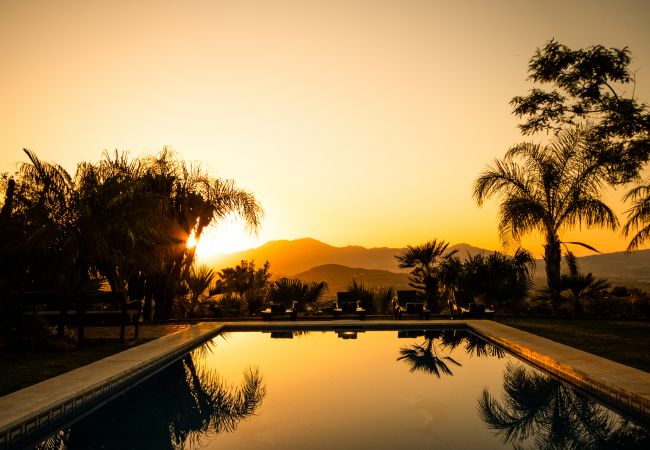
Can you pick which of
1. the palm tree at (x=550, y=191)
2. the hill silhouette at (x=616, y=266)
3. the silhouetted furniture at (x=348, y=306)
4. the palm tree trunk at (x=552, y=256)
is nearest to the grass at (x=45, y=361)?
the silhouetted furniture at (x=348, y=306)

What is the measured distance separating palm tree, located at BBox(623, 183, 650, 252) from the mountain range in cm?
6473

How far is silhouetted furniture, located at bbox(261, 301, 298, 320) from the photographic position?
15281 millimetres

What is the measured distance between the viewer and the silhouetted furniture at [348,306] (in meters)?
15.4

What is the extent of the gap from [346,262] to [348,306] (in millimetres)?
122955

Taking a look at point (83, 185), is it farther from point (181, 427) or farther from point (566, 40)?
point (566, 40)

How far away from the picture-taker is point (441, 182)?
22.5 metres

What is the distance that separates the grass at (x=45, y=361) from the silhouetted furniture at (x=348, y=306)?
6474 mm

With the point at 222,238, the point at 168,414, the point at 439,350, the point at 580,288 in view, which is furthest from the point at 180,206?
the point at 580,288

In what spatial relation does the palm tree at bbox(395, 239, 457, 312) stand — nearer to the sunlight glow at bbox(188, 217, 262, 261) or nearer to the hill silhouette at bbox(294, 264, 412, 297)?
the sunlight glow at bbox(188, 217, 262, 261)

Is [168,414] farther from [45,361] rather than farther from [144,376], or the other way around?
[45,361]

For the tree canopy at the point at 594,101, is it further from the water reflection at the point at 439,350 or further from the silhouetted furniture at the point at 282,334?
the silhouetted furniture at the point at 282,334

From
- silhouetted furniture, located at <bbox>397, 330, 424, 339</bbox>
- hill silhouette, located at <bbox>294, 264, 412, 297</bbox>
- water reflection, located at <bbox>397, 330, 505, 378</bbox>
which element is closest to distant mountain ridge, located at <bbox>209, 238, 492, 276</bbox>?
hill silhouette, located at <bbox>294, 264, 412, 297</bbox>

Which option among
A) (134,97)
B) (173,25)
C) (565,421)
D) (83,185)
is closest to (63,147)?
(134,97)

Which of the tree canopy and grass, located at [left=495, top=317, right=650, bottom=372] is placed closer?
grass, located at [left=495, top=317, right=650, bottom=372]
